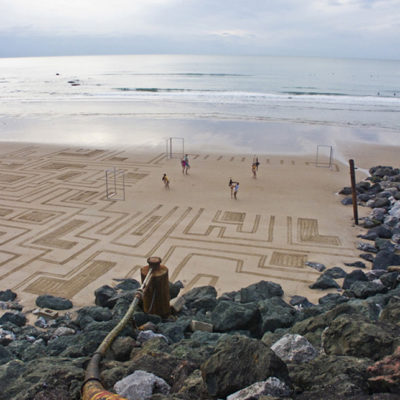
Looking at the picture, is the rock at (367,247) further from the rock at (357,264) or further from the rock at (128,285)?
the rock at (128,285)

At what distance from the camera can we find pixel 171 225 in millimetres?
14375

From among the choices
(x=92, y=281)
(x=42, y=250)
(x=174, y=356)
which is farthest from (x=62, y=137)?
(x=174, y=356)

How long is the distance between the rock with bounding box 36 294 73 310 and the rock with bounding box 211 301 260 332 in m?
3.63

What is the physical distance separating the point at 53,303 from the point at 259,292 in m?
4.75

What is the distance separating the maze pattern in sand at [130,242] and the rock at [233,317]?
304 centimetres

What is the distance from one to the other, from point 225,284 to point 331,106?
153ft

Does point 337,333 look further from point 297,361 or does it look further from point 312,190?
point 312,190

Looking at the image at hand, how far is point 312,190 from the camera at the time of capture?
60.6ft

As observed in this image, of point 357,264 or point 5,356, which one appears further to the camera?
point 357,264

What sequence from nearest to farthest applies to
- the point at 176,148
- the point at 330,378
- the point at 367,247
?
the point at 330,378 → the point at 367,247 → the point at 176,148

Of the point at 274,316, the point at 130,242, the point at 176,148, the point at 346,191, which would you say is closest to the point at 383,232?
the point at 346,191

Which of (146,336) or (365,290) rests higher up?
(146,336)

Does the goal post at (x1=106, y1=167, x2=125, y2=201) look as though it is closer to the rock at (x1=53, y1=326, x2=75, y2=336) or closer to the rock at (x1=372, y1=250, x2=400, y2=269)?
the rock at (x1=53, y1=326, x2=75, y2=336)

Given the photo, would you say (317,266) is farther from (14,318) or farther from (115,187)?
(115,187)
